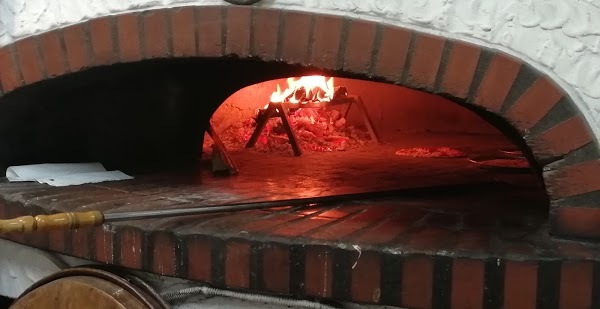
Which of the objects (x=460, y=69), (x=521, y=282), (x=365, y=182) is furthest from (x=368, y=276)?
(x=365, y=182)

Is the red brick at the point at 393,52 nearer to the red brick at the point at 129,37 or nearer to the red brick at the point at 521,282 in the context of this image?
the red brick at the point at 521,282

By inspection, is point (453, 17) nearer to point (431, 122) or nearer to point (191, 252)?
point (191, 252)

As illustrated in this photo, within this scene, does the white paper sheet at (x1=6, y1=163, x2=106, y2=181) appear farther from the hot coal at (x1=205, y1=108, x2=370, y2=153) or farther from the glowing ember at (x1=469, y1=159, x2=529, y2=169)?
the glowing ember at (x1=469, y1=159, x2=529, y2=169)

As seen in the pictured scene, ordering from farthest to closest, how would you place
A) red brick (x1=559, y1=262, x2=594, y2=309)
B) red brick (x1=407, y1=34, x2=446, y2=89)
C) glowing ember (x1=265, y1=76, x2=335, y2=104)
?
glowing ember (x1=265, y1=76, x2=335, y2=104) < red brick (x1=407, y1=34, x2=446, y2=89) < red brick (x1=559, y1=262, x2=594, y2=309)

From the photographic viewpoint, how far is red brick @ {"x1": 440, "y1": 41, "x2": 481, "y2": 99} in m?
1.49

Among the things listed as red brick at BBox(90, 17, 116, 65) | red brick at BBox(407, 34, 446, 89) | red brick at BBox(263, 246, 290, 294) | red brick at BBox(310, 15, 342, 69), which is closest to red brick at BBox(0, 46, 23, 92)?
red brick at BBox(90, 17, 116, 65)

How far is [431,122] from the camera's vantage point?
4340 millimetres

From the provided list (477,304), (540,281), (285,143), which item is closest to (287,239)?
(477,304)

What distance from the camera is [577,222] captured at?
141 centimetres

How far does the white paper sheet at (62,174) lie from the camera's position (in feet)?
7.11

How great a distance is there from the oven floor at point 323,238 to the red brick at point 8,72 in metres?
0.33

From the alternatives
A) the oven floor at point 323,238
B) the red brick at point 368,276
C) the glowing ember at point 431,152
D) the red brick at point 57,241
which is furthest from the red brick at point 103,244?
the glowing ember at point 431,152

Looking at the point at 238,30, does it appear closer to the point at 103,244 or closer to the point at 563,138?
the point at 103,244

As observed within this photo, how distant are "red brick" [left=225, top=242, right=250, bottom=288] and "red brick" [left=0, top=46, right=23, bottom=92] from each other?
108cm
